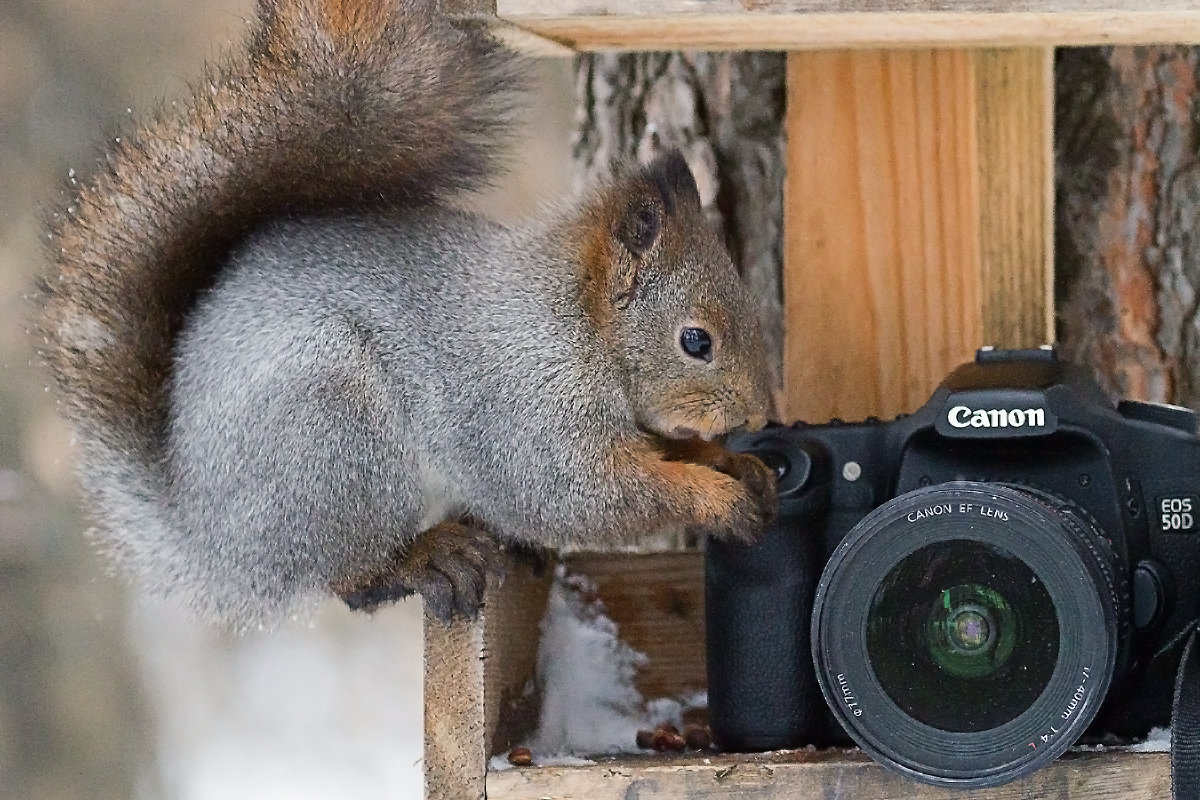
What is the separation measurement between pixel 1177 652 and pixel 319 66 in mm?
863

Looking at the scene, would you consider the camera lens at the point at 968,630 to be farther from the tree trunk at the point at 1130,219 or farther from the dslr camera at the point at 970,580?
the tree trunk at the point at 1130,219

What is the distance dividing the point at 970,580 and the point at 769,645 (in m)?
0.20

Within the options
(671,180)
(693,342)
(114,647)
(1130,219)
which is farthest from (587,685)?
(114,647)

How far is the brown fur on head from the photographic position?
130 cm

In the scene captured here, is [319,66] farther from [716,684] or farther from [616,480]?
[716,684]

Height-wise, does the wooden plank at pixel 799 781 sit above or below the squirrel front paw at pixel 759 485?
below

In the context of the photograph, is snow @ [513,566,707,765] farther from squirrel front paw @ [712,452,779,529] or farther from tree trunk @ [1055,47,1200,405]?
tree trunk @ [1055,47,1200,405]

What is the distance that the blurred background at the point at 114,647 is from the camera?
2.42 m

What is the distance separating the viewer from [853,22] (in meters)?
1.23

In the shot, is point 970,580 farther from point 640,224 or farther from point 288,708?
point 288,708

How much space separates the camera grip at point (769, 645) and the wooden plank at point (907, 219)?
25 cm

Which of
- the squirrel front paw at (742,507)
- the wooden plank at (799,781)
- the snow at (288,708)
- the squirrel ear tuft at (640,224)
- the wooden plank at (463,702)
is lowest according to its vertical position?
the snow at (288,708)

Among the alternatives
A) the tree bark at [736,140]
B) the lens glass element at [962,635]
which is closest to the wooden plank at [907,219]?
the tree bark at [736,140]

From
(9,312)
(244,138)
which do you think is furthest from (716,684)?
(9,312)
